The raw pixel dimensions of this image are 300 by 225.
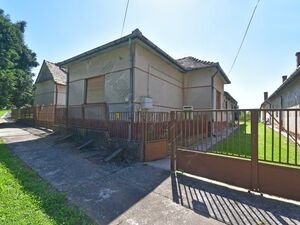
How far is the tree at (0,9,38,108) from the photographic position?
16.4 m

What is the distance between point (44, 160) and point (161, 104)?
19.0 ft

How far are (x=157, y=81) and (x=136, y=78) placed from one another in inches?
75.4

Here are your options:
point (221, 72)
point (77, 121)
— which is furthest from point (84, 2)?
point (221, 72)

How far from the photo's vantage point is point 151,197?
12.8 feet

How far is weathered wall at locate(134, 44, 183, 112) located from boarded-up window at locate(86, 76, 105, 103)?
6.76 feet

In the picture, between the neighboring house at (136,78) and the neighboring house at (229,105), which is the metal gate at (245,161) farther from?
the neighboring house at (136,78)

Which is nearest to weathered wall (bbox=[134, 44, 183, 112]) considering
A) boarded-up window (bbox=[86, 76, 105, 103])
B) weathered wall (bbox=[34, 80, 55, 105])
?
boarded-up window (bbox=[86, 76, 105, 103])

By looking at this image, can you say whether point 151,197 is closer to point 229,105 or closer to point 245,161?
point 245,161

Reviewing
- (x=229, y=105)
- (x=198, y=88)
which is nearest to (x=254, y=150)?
(x=198, y=88)

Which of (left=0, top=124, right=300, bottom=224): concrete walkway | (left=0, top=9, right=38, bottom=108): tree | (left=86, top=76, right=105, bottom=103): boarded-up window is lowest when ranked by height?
(left=0, top=124, right=300, bottom=224): concrete walkway

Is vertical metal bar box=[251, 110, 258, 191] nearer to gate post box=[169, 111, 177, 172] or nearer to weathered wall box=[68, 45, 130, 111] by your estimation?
gate post box=[169, 111, 177, 172]

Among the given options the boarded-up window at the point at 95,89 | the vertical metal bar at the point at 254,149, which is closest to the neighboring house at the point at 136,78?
the boarded-up window at the point at 95,89

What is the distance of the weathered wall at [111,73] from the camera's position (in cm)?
822

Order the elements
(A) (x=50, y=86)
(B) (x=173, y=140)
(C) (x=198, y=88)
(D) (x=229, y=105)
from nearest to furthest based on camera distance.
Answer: (B) (x=173, y=140)
(C) (x=198, y=88)
(A) (x=50, y=86)
(D) (x=229, y=105)
